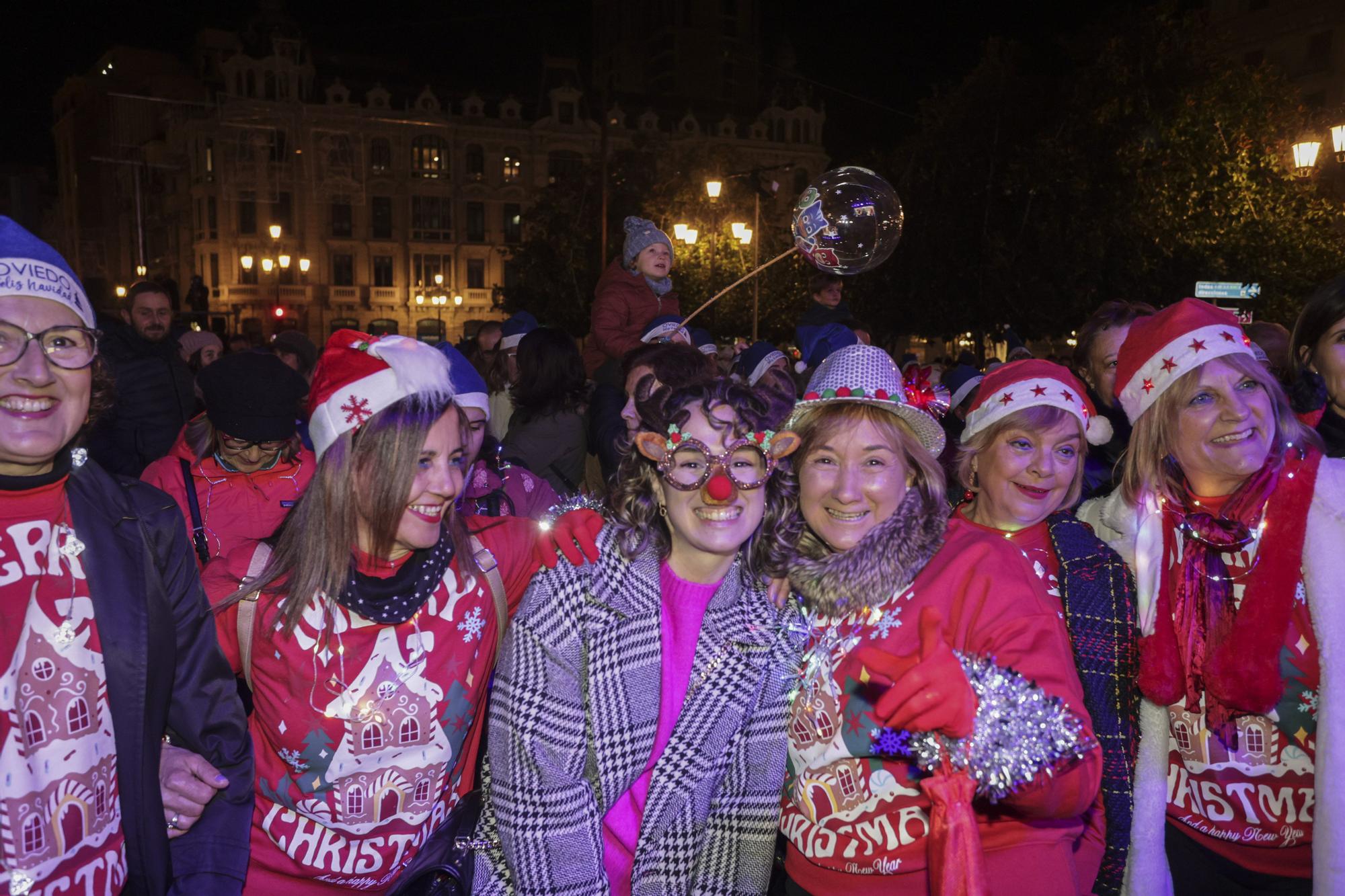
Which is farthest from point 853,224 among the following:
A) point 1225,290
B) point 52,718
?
point 1225,290

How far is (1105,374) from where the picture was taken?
14.9ft

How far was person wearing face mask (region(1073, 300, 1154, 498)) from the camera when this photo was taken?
4.31 meters

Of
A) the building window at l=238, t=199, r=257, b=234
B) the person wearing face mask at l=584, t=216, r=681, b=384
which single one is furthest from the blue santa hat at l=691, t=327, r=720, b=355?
the building window at l=238, t=199, r=257, b=234

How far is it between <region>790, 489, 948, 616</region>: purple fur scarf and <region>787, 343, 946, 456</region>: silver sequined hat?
0.27 meters

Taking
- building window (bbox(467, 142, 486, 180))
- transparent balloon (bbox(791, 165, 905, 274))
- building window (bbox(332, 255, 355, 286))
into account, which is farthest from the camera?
building window (bbox(467, 142, 486, 180))

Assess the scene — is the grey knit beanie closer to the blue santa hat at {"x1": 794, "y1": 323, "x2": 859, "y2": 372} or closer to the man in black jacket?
the blue santa hat at {"x1": 794, "y1": 323, "x2": 859, "y2": 372}

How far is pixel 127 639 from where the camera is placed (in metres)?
2.11

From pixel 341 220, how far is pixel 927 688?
49832mm

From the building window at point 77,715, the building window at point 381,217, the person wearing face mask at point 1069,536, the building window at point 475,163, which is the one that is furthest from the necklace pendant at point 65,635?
the building window at point 475,163

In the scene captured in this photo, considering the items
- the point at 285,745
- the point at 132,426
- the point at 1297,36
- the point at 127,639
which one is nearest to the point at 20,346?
the point at 127,639

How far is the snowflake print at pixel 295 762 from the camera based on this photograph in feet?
7.70

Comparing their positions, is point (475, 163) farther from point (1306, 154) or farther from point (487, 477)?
point (487, 477)

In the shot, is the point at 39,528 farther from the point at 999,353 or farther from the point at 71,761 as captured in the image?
the point at 999,353

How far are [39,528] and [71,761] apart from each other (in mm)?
536
